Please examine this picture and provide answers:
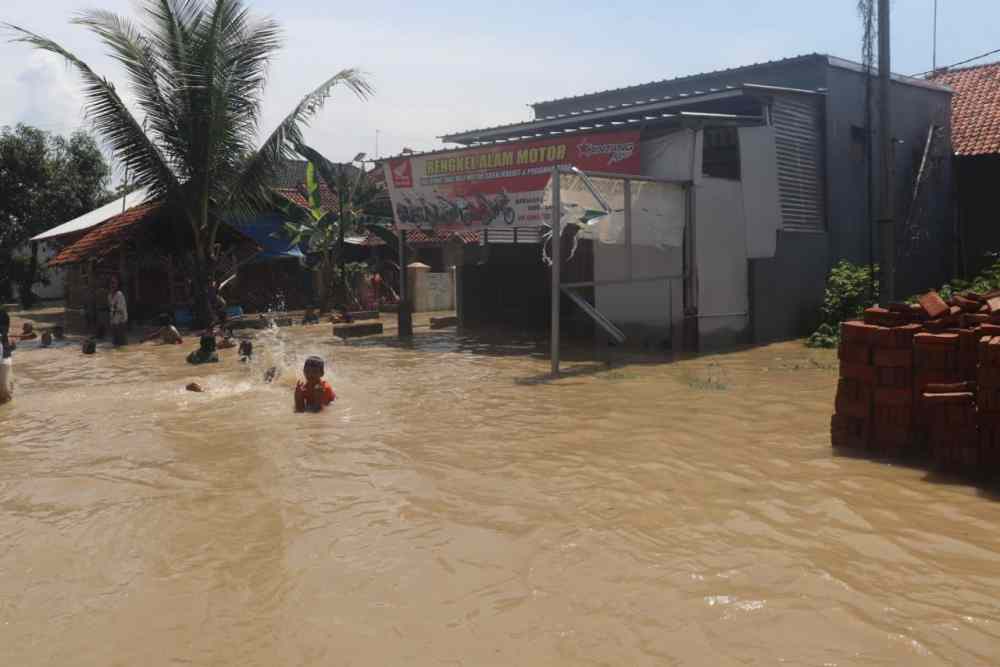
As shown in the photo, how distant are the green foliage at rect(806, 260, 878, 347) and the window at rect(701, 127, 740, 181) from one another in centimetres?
290

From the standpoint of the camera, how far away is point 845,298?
50.2 ft

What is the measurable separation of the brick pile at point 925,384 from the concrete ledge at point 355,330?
42.3 feet

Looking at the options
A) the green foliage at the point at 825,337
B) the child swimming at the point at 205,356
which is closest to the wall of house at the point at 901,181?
the green foliage at the point at 825,337

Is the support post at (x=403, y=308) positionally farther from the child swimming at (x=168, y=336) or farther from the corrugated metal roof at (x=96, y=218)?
the corrugated metal roof at (x=96, y=218)

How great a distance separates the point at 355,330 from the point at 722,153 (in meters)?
8.43

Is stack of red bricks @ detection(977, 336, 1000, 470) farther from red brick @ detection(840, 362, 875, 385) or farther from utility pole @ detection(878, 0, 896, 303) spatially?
utility pole @ detection(878, 0, 896, 303)

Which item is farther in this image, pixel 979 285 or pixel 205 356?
pixel 979 285

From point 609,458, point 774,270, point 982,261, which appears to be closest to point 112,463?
point 609,458

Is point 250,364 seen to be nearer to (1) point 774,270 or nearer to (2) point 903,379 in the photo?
(1) point 774,270

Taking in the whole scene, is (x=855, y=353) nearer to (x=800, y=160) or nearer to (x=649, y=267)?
(x=649, y=267)

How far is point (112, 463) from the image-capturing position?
754 centimetres

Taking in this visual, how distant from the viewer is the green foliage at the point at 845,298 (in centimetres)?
1507

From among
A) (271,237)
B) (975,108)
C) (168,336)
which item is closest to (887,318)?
(168,336)

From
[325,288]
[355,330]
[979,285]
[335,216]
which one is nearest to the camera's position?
[979,285]
